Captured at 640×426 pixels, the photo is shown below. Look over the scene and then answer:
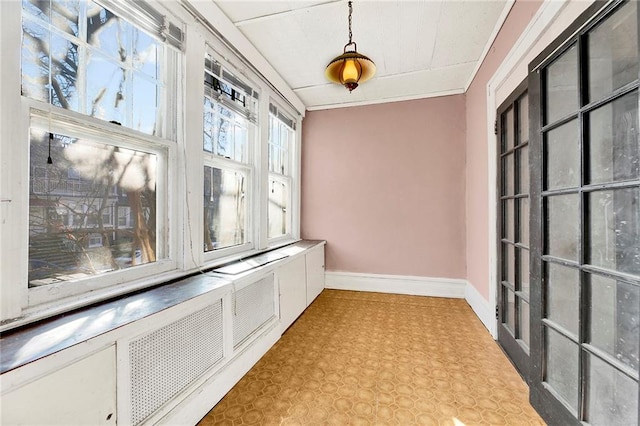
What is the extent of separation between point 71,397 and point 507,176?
3260 millimetres

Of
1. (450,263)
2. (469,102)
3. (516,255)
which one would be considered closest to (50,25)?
(516,255)

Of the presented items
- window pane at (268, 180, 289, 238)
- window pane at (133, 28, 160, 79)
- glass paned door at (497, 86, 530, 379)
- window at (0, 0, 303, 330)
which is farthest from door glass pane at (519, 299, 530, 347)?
window pane at (133, 28, 160, 79)

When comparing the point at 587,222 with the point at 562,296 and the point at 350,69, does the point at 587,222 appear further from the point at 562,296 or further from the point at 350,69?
the point at 350,69

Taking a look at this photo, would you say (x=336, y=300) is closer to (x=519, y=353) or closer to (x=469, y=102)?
(x=519, y=353)

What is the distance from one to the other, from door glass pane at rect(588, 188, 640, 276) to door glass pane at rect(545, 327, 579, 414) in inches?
21.6

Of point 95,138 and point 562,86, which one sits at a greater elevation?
point 562,86

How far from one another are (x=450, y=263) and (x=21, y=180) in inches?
168

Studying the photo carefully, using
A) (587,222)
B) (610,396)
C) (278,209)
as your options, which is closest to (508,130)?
(587,222)

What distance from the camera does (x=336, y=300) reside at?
3.58m

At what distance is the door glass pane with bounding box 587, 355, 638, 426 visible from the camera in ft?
3.54

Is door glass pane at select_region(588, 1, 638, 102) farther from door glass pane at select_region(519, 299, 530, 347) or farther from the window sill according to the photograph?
the window sill

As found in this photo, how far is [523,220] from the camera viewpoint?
2.07 metres

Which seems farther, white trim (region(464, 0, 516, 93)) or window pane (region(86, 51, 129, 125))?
white trim (region(464, 0, 516, 93))

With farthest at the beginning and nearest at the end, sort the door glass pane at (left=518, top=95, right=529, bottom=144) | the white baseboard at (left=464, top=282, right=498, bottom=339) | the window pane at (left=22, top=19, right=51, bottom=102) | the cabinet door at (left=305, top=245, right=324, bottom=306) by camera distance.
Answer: the cabinet door at (left=305, top=245, right=324, bottom=306) < the white baseboard at (left=464, top=282, right=498, bottom=339) < the door glass pane at (left=518, top=95, right=529, bottom=144) < the window pane at (left=22, top=19, right=51, bottom=102)
